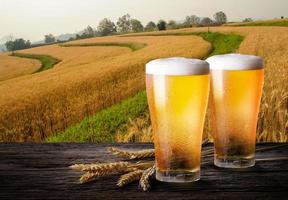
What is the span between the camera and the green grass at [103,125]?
27.4 feet

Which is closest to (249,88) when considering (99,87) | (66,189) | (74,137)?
(66,189)

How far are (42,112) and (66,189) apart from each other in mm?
9180

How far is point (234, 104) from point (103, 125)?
7.83 m

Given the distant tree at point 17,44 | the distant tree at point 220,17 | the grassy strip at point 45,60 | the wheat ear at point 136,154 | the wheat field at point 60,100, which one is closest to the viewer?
the wheat ear at point 136,154

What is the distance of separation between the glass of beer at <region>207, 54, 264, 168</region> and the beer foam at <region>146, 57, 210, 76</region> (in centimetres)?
12

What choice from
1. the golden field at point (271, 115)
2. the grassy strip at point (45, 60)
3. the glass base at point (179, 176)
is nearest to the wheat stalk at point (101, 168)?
the glass base at point (179, 176)

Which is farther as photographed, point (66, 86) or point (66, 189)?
point (66, 86)

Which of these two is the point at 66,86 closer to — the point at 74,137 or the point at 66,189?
the point at 74,137

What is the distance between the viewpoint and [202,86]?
1.18 metres

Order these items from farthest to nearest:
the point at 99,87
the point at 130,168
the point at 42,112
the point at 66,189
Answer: the point at 99,87, the point at 42,112, the point at 130,168, the point at 66,189

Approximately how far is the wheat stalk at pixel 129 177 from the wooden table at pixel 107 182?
1 cm

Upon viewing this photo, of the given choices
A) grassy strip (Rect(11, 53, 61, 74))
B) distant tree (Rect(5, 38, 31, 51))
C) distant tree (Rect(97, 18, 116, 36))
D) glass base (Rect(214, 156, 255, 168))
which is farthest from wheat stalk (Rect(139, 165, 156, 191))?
distant tree (Rect(97, 18, 116, 36))

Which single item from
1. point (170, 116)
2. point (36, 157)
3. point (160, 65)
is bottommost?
point (36, 157)

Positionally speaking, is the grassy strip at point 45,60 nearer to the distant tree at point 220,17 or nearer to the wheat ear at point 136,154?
the wheat ear at point 136,154
